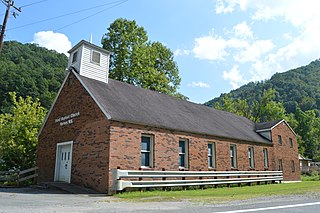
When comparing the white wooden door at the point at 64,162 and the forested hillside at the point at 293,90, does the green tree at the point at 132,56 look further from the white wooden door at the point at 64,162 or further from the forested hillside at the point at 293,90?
the forested hillside at the point at 293,90

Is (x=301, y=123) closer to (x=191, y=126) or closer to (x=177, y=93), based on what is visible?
(x=177, y=93)

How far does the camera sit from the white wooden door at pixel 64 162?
56.3 ft

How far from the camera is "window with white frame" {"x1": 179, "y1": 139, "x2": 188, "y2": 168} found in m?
18.4

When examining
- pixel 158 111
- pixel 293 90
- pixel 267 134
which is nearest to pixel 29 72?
pixel 158 111

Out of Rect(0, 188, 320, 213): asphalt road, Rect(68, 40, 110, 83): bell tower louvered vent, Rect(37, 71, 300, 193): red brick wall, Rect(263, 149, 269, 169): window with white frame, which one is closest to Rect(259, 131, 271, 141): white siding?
Rect(263, 149, 269, 169): window with white frame

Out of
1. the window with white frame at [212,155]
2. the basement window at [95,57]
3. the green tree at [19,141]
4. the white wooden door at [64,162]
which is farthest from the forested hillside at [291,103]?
Answer: the white wooden door at [64,162]

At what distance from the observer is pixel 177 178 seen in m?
17.2

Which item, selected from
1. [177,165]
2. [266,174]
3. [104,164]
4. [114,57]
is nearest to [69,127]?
[104,164]

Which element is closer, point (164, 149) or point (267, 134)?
point (164, 149)

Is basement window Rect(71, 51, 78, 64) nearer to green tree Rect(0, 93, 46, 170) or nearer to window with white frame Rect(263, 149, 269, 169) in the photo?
green tree Rect(0, 93, 46, 170)

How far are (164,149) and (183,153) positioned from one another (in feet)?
6.47

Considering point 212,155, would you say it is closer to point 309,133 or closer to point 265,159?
point 265,159

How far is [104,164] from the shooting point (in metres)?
14.5

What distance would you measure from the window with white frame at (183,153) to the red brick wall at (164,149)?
26 centimetres
